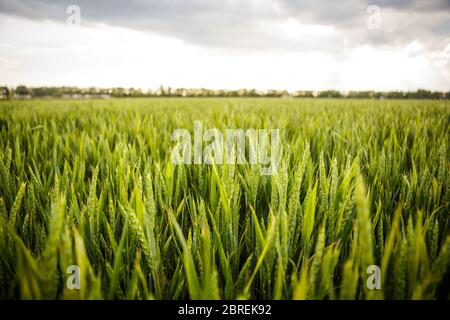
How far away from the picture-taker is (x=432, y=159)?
1.20m

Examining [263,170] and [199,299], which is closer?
[199,299]

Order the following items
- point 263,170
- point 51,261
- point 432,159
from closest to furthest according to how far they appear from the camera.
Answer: point 51,261 → point 263,170 → point 432,159

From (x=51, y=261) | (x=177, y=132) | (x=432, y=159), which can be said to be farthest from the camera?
(x=177, y=132)
